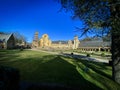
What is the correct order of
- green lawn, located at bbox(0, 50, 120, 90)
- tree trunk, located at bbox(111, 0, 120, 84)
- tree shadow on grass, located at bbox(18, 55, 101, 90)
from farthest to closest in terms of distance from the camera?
green lawn, located at bbox(0, 50, 120, 90)
tree trunk, located at bbox(111, 0, 120, 84)
tree shadow on grass, located at bbox(18, 55, 101, 90)

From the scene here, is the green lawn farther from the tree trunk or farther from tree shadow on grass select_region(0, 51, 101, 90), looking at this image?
the tree trunk

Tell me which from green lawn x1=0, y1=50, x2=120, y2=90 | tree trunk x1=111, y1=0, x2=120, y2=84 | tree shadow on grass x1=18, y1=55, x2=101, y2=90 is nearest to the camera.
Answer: tree shadow on grass x1=18, y1=55, x2=101, y2=90

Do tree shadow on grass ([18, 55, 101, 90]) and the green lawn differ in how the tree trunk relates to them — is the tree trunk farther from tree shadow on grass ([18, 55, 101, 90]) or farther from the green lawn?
tree shadow on grass ([18, 55, 101, 90])

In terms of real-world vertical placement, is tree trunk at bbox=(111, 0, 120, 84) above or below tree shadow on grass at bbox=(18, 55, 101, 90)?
above

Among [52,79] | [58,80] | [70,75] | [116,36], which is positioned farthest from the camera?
[70,75]

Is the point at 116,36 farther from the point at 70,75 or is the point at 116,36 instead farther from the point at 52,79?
the point at 70,75

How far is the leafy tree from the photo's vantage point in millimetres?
8807

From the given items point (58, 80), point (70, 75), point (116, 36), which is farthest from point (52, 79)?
point (116, 36)

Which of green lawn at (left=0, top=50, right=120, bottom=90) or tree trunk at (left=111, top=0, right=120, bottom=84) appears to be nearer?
tree trunk at (left=111, top=0, right=120, bottom=84)

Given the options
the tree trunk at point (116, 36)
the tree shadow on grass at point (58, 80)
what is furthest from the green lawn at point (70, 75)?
the tree trunk at point (116, 36)

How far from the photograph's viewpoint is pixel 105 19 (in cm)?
943

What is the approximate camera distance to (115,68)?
31.1ft

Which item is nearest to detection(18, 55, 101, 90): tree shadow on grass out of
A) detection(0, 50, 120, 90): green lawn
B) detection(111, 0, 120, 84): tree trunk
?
detection(0, 50, 120, 90): green lawn

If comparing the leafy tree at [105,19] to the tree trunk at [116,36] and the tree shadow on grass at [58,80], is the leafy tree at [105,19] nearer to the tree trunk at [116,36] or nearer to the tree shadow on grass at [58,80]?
the tree trunk at [116,36]
